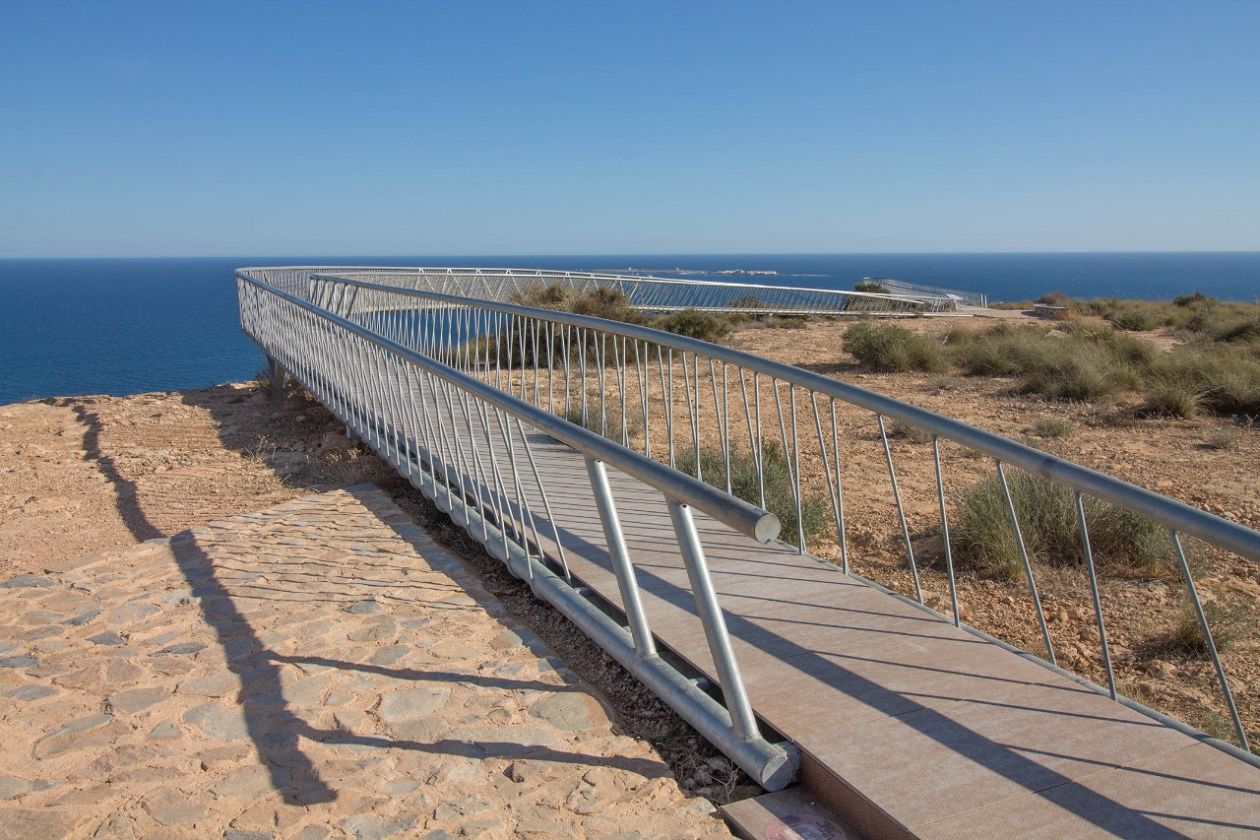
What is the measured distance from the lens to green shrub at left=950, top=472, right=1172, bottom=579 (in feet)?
17.5

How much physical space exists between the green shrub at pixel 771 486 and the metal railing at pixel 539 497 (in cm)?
120

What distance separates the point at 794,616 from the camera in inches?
156

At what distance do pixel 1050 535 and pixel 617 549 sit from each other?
3543 millimetres

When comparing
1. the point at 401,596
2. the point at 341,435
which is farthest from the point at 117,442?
the point at 401,596

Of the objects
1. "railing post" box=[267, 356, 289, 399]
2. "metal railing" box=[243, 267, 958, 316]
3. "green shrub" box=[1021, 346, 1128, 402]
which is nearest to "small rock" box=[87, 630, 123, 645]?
"railing post" box=[267, 356, 289, 399]

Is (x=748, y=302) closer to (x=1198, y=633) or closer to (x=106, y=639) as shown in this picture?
(x=1198, y=633)

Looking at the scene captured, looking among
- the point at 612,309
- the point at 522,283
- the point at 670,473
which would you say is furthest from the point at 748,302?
the point at 670,473

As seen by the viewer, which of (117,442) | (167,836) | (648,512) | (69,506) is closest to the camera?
(167,836)

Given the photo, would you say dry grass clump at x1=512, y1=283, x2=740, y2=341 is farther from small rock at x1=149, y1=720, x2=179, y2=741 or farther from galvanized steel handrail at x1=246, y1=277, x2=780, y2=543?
small rock at x1=149, y1=720, x2=179, y2=741

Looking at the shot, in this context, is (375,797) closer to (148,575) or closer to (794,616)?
(794,616)

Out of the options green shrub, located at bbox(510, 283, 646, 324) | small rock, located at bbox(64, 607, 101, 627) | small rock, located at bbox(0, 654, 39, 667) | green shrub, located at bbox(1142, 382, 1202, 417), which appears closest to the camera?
small rock, located at bbox(0, 654, 39, 667)

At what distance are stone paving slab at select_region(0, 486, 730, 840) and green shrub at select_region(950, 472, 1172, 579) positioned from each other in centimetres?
272

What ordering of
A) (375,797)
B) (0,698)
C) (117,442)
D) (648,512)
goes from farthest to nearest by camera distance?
→ (117,442) < (648,512) < (0,698) < (375,797)

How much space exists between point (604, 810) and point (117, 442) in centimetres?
969
